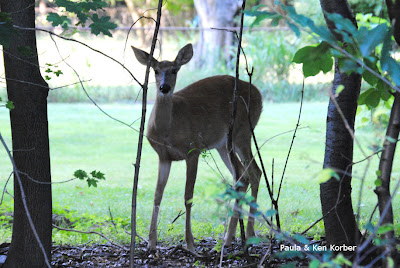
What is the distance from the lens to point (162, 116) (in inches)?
177

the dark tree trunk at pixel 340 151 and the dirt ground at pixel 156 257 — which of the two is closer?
the dark tree trunk at pixel 340 151

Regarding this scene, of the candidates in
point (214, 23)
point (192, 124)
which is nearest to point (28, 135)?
point (192, 124)

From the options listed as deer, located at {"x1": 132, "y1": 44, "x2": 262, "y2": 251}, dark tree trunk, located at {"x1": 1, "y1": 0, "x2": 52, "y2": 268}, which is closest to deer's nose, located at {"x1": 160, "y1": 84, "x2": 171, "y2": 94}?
deer, located at {"x1": 132, "y1": 44, "x2": 262, "y2": 251}

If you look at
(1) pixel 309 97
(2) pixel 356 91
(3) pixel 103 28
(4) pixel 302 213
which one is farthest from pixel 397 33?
(1) pixel 309 97

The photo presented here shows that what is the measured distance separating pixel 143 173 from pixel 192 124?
2459 millimetres

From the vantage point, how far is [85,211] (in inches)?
215

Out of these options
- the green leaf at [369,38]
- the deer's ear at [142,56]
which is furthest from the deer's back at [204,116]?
the green leaf at [369,38]

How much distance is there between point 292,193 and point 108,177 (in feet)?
7.21

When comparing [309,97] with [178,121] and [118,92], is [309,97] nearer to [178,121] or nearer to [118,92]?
[118,92]

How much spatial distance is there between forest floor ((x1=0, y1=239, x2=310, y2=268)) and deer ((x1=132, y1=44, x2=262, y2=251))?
0.23 metres

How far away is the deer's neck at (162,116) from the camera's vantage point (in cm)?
449

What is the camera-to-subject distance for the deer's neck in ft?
14.7

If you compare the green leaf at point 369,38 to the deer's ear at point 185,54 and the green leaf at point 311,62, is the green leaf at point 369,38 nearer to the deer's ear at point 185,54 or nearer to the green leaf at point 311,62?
the green leaf at point 311,62

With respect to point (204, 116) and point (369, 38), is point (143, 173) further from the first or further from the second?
point (369, 38)
